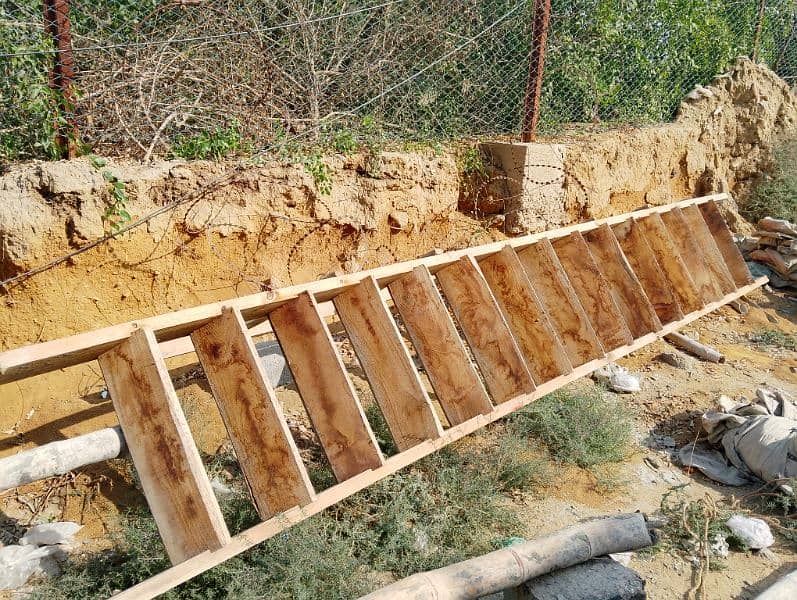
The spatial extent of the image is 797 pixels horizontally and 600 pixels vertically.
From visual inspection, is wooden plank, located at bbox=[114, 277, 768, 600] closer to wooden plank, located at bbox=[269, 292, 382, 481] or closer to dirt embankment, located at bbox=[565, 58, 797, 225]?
wooden plank, located at bbox=[269, 292, 382, 481]

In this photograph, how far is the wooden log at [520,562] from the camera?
2729mm

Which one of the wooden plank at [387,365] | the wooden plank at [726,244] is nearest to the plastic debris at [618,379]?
the wooden plank at [726,244]

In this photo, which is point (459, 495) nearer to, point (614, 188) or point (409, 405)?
point (409, 405)

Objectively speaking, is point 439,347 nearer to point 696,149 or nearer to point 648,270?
point 648,270

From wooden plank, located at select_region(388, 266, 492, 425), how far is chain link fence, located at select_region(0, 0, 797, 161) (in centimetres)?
181

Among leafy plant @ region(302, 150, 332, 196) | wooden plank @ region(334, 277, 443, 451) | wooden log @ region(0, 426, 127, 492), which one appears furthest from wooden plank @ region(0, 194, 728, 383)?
leafy plant @ region(302, 150, 332, 196)

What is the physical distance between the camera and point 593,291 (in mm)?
5539

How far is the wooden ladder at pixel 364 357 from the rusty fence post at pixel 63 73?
1.55 m

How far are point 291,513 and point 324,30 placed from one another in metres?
4.48

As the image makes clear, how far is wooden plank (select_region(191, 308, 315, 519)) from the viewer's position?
3.42m

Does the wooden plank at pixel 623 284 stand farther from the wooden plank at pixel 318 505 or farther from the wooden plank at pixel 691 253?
the wooden plank at pixel 691 253

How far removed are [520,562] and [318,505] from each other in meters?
0.99

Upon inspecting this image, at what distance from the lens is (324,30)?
6.11 meters

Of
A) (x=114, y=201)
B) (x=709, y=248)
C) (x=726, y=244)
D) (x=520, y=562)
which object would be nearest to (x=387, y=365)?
(x=520, y=562)
